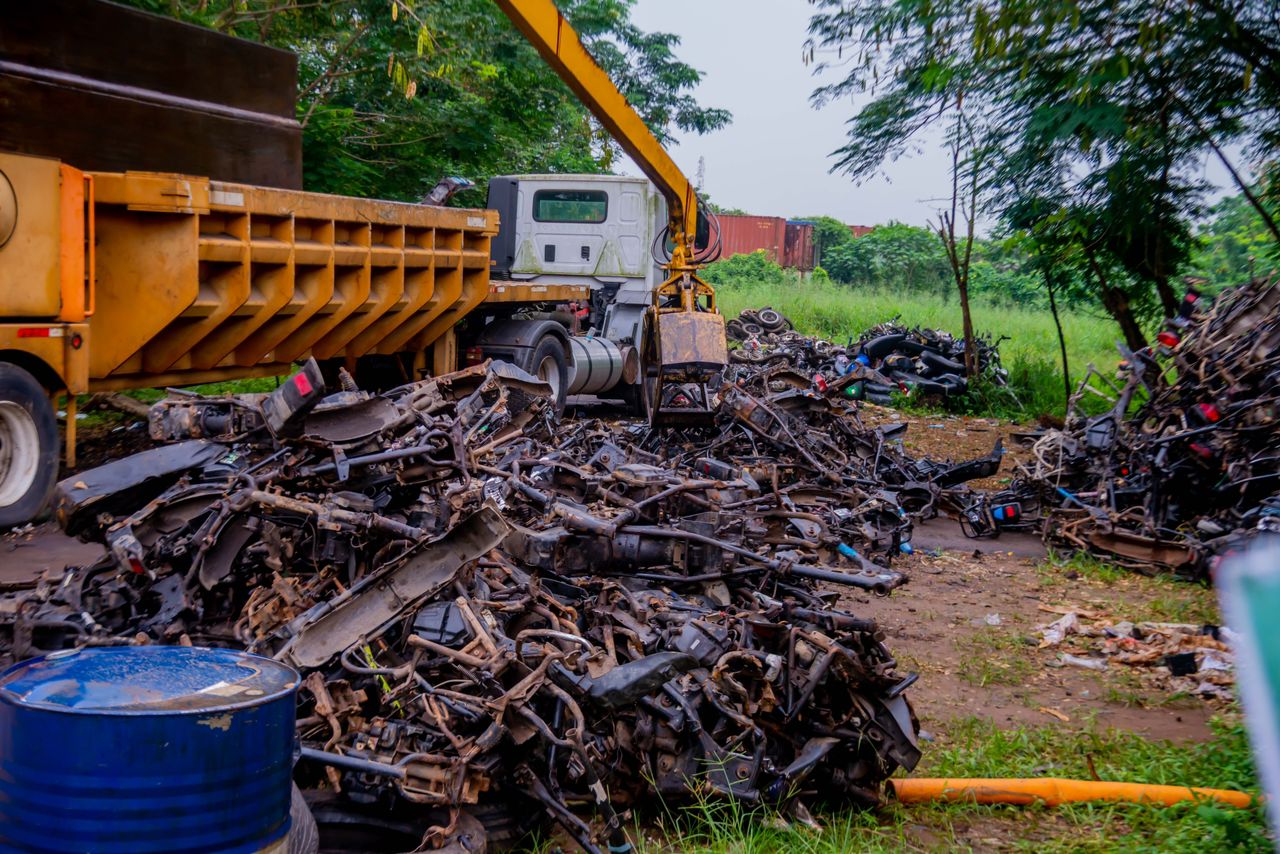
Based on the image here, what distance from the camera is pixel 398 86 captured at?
15.0 metres

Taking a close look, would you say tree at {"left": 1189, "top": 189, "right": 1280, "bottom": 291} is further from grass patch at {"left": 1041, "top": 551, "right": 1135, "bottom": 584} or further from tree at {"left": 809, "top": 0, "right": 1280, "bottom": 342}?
grass patch at {"left": 1041, "top": 551, "right": 1135, "bottom": 584}

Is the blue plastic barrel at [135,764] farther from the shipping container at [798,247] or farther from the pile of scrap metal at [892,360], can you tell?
the shipping container at [798,247]

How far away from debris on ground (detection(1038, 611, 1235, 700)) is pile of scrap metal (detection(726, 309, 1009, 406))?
8110 millimetres

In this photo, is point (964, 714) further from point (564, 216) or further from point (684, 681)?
point (564, 216)

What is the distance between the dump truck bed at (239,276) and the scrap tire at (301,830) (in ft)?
16.3

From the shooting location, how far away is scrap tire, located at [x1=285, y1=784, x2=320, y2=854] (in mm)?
2982

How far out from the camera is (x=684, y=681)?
411 centimetres

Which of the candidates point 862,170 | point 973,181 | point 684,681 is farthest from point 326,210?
point 973,181

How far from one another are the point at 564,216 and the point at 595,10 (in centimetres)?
1453

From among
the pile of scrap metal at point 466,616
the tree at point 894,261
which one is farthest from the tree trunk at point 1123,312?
the tree at point 894,261

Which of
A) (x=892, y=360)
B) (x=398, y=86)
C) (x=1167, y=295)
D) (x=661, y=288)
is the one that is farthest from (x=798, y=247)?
(x=661, y=288)

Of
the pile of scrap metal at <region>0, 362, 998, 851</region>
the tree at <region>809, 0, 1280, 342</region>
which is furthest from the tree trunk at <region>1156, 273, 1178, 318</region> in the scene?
the pile of scrap metal at <region>0, 362, 998, 851</region>

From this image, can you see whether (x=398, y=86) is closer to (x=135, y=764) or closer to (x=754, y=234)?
(x=135, y=764)

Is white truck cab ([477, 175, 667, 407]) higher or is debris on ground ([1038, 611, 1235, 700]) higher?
white truck cab ([477, 175, 667, 407])
